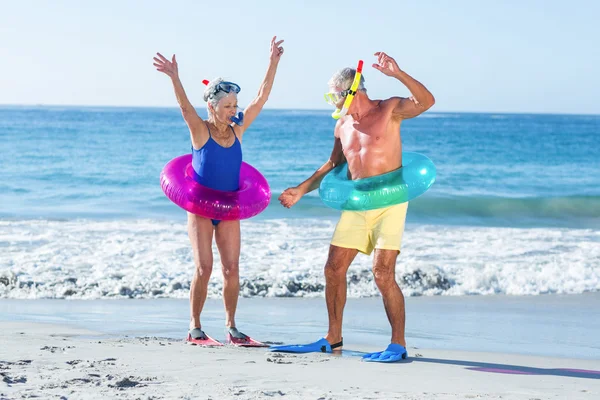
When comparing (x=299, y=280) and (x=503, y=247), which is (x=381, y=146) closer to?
(x=299, y=280)

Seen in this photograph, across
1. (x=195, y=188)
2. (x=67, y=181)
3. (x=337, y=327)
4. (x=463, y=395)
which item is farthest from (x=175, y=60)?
(x=67, y=181)

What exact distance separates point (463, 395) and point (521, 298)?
4266 mm

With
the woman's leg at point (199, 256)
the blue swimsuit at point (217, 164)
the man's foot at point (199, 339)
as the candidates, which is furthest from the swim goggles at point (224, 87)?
the man's foot at point (199, 339)

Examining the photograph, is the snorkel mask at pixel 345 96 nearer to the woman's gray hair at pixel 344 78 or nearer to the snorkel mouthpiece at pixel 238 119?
the woman's gray hair at pixel 344 78

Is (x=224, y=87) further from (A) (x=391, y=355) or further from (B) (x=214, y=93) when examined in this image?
(A) (x=391, y=355)

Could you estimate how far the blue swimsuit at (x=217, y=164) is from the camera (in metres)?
5.38

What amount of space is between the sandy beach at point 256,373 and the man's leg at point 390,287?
0.67 feet

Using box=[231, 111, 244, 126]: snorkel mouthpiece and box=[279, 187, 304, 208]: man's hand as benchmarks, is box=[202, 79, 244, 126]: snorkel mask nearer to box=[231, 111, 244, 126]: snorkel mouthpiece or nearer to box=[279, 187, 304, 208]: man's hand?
box=[231, 111, 244, 126]: snorkel mouthpiece

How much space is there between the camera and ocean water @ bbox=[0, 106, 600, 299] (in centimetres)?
858

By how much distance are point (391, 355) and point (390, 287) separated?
40cm

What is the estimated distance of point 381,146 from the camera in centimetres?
516

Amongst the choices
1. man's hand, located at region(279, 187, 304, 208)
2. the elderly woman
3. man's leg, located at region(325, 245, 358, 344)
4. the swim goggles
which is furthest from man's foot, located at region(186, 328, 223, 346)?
the swim goggles

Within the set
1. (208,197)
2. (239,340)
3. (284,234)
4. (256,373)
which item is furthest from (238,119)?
(284,234)

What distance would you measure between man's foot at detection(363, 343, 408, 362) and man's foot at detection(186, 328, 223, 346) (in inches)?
38.4
